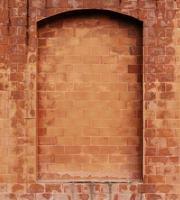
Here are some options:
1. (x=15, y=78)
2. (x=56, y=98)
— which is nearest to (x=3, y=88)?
(x=15, y=78)

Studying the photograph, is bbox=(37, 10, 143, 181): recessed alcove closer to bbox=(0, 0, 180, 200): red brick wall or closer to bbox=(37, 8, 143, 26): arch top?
bbox=(37, 8, 143, 26): arch top

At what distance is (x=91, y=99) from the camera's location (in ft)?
43.2

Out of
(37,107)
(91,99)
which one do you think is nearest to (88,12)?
(91,99)

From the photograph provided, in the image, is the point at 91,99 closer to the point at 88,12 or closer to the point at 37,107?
the point at 37,107

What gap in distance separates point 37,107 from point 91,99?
1.30 metres

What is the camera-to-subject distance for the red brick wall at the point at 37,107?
1280cm

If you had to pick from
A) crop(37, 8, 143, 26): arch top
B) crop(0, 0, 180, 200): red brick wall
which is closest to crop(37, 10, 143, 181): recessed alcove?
crop(37, 8, 143, 26): arch top

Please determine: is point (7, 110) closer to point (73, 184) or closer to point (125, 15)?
point (73, 184)

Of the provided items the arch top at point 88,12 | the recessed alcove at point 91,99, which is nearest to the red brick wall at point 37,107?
the arch top at point 88,12

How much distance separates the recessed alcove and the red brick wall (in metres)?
0.28

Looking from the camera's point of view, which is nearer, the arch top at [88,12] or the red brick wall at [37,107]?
the red brick wall at [37,107]

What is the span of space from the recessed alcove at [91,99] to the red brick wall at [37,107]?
278 millimetres

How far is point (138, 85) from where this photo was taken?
1314 centimetres

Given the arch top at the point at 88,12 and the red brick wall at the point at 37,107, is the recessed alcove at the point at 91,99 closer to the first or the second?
the arch top at the point at 88,12
